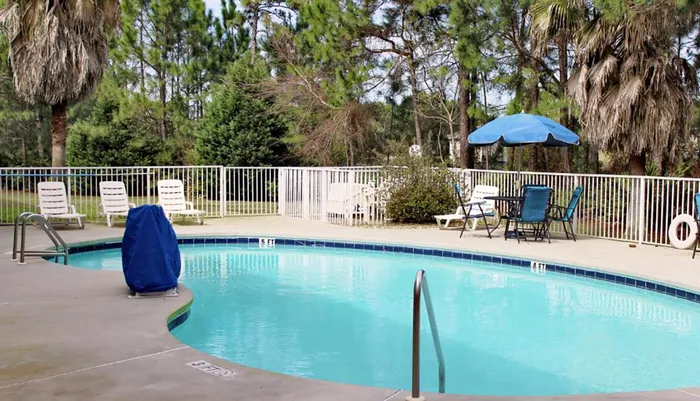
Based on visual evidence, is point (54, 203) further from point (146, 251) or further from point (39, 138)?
point (39, 138)

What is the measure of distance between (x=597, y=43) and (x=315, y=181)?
5.99 m

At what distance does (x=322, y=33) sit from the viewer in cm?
1819

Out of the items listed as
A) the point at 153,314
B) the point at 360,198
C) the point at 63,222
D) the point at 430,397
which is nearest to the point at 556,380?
the point at 430,397

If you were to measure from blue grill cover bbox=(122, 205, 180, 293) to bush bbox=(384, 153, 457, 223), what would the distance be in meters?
7.35

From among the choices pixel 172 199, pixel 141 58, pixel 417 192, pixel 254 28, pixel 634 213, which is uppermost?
pixel 254 28

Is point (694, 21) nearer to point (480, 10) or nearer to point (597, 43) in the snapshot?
point (597, 43)

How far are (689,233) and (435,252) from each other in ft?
12.5

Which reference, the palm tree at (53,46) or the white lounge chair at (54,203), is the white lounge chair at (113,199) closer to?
the white lounge chair at (54,203)

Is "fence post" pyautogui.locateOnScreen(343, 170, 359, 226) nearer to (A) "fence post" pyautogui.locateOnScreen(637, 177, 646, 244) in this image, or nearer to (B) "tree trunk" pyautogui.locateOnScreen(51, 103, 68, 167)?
(A) "fence post" pyautogui.locateOnScreen(637, 177, 646, 244)

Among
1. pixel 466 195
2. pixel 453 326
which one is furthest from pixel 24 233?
pixel 466 195

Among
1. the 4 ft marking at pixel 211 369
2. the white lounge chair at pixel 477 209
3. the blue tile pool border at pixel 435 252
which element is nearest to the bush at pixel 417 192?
the white lounge chair at pixel 477 209

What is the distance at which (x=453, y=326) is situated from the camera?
6.56 metres

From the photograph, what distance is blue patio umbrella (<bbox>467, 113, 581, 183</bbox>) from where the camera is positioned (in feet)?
33.9

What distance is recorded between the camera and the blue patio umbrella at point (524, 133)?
1032cm
